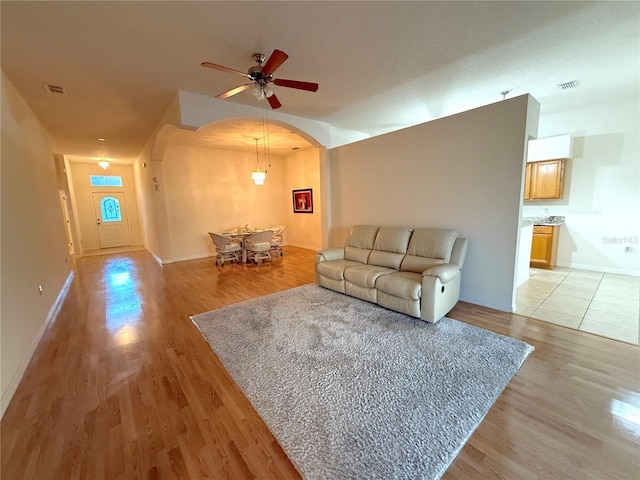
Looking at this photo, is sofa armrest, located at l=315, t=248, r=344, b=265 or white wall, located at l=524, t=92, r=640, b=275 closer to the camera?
sofa armrest, located at l=315, t=248, r=344, b=265

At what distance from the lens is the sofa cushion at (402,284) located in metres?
2.87

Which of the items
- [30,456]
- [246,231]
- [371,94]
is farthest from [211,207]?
[30,456]

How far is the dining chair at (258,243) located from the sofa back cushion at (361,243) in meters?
2.23

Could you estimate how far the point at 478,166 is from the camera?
3.25m

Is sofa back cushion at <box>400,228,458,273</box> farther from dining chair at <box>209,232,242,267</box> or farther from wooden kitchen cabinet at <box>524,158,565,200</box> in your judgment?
dining chair at <box>209,232,242,267</box>

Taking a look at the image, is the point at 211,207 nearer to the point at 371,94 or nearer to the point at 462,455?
the point at 371,94

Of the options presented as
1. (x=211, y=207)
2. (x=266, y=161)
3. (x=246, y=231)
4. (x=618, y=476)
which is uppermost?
(x=266, y=161)

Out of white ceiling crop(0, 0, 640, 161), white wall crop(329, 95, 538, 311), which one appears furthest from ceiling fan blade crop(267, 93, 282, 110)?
white wall crop(329, 95, 538, 311)

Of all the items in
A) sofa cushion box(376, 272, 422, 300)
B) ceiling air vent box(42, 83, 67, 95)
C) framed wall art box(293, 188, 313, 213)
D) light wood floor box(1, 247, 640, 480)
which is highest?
ceiling air vent box(42, 83, 67, 95)

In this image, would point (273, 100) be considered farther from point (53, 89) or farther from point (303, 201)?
point (303, 201)

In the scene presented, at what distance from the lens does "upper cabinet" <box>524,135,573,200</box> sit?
187 inches

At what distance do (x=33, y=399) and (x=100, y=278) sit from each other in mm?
4090

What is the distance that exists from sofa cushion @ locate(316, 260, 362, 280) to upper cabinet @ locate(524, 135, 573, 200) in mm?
3933

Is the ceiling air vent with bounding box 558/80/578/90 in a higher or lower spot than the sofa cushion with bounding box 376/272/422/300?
higher
